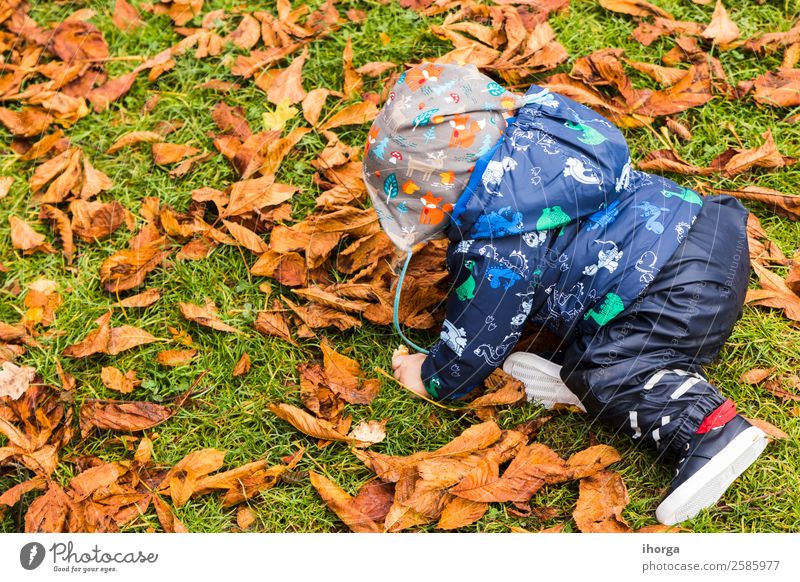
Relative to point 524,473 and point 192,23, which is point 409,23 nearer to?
point 192,23

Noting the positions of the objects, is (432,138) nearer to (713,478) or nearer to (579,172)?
(579,172)

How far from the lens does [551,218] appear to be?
1995 millimetres

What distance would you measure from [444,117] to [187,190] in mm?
1168

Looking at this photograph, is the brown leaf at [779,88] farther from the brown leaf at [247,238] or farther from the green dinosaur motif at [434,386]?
the brown leaf at [247,238]

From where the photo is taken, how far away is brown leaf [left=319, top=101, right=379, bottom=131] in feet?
9.12

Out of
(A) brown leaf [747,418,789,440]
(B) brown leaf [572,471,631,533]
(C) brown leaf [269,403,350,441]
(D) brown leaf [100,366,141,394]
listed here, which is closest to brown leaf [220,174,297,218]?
(D) brown leaf [100,366,141,394]

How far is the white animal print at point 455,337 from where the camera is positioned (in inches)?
83.5

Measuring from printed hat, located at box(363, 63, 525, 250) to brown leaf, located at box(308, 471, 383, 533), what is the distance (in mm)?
719

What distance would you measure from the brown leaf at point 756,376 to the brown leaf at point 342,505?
1109 mm

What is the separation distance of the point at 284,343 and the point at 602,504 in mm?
1032

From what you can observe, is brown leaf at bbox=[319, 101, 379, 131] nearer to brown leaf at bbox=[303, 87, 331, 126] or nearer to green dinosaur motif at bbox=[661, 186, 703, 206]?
brown leaf at bbox=[303, 87, 331, 126]

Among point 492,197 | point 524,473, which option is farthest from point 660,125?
point 524,473

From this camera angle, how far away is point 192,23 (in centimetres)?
316

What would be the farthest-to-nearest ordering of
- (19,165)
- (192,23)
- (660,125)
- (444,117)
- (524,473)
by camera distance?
(192,23)
(19,165)
(660,125)
(524,473)
(444,117)
